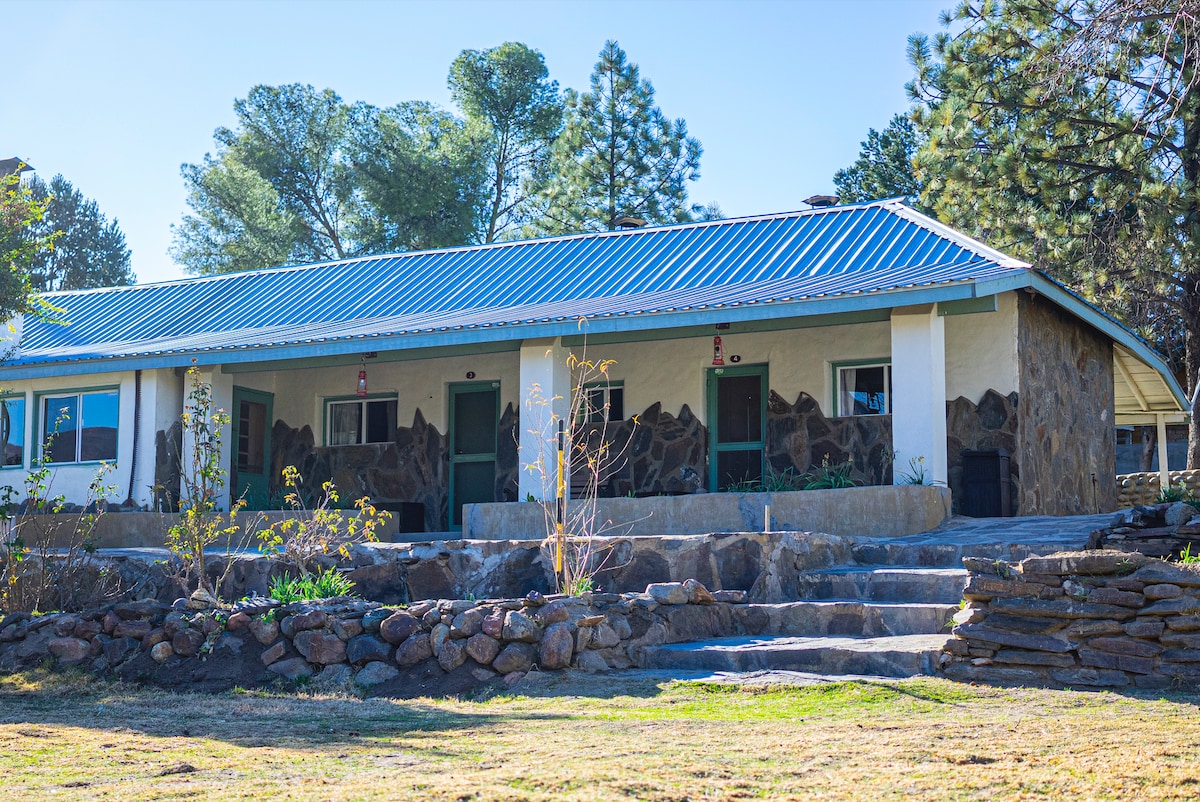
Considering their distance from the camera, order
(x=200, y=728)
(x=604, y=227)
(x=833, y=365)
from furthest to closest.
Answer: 1. (x=604, y=227)
2. (x=833, y=365)
3. (x=200, y=728)

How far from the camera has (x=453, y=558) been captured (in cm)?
1190

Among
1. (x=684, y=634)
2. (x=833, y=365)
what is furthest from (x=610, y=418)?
(x=684, y=634)

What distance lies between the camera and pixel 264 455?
19.1 m

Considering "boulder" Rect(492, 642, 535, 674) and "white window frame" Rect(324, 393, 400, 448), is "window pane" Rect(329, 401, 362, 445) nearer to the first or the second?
"white window frame" Rect(324, 393, 400, 448)

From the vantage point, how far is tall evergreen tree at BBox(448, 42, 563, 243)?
3556 centimetres

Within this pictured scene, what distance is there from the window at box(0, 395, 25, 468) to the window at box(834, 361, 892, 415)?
11188 millimetres

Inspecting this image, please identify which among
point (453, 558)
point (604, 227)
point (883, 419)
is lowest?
point (453, 558)

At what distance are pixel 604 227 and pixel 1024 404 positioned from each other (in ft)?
57.1

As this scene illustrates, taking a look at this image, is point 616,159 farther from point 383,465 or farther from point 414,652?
point 414,652

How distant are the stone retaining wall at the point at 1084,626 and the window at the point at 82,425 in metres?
13.1

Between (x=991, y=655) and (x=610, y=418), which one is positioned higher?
(x=610, y=418)

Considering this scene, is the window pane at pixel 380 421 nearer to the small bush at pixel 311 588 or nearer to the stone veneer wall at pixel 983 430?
the small bush at pixel 311 588

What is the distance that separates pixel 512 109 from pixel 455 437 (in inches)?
763

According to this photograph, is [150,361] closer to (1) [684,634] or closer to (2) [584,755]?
(1) [684,634]
